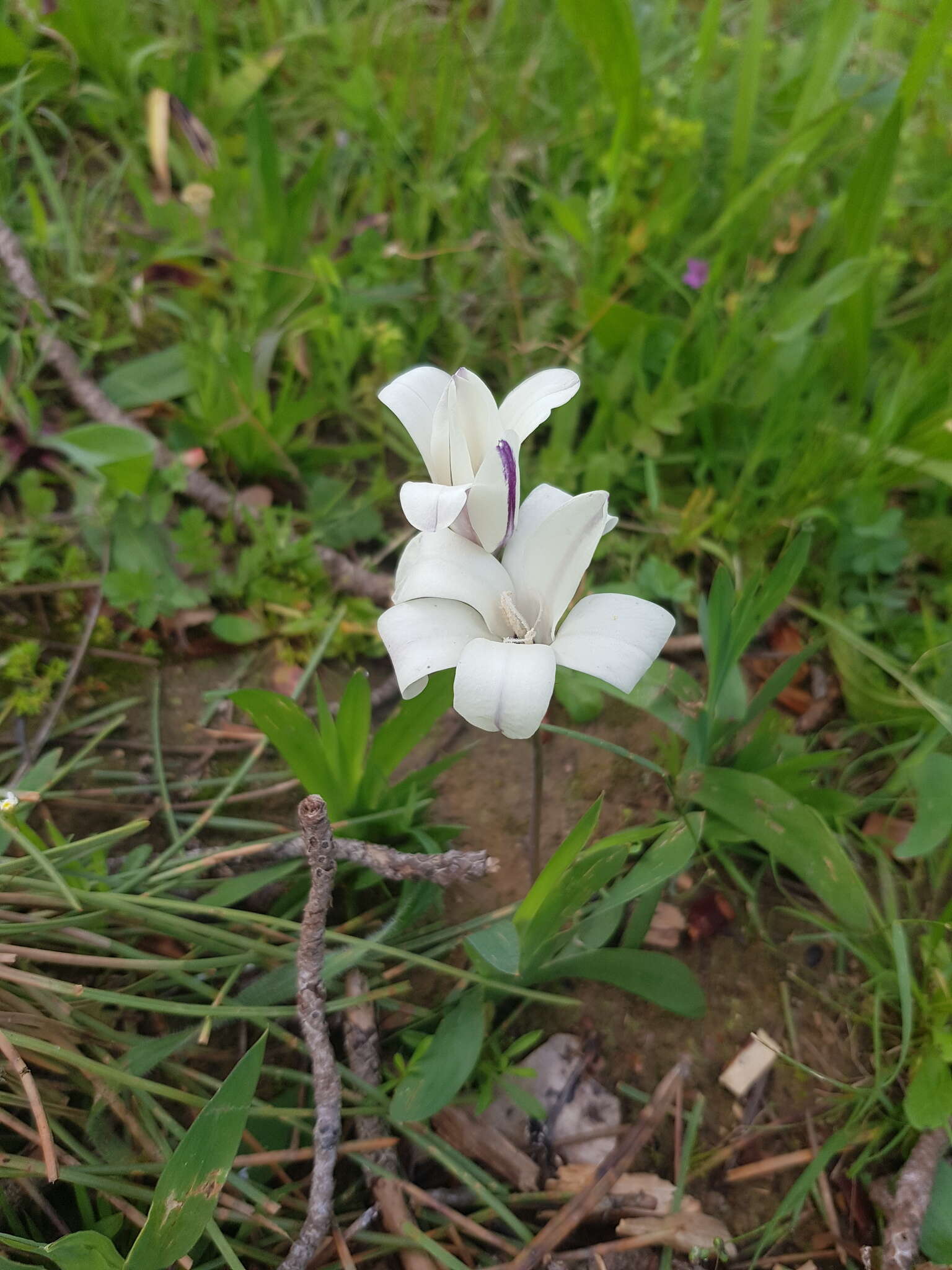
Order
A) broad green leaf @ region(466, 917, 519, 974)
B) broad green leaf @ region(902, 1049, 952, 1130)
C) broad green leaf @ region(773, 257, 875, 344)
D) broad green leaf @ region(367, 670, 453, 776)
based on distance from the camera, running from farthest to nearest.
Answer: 1. broad green leaf @ region(773, 257, 875, 344)
2. broad green leaf @ region(367, 670, 453, 776)
3. broad green leaf @ region(902, 1049, 952, 1130)
4. broad green leaf @ region(466, 917, 519, 974)

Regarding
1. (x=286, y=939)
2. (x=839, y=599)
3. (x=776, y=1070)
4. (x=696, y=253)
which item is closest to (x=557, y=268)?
(x=696, y=253)

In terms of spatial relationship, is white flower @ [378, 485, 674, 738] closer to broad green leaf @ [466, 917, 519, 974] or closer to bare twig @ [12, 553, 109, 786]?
broad green leaf @ [466, 917, 519, 974]

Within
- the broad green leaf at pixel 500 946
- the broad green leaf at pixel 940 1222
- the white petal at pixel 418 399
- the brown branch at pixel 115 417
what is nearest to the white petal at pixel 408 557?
the white petal at pixel 418 399

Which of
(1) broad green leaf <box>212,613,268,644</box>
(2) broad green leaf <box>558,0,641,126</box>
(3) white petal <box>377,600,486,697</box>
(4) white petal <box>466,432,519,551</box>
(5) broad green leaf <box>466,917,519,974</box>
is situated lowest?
(1) broad green leaf <box>212,613,268,644</box>

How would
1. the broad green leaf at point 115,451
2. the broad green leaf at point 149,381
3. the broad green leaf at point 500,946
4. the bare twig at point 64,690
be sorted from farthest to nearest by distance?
the broad green leaf at point 149,381 < the broad green leaf at point 115,451 < the bare twig at point 64,690 < the broad green leaf at point 500,946

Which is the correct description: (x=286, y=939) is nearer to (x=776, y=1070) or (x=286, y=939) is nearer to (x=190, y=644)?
(x=190, y=644)

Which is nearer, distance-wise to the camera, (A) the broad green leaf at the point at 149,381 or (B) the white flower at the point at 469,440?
(B) the white flower at the point at 469,440

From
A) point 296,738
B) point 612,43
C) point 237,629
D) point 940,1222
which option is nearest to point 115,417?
point 237,629

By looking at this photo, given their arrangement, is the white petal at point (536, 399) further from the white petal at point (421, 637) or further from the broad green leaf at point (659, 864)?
the broad green leaf at point (659, 864)

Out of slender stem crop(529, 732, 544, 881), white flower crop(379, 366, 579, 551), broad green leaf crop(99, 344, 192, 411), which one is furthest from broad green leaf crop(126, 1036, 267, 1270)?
broad green leaf crop(99, 344, 192, 411)
